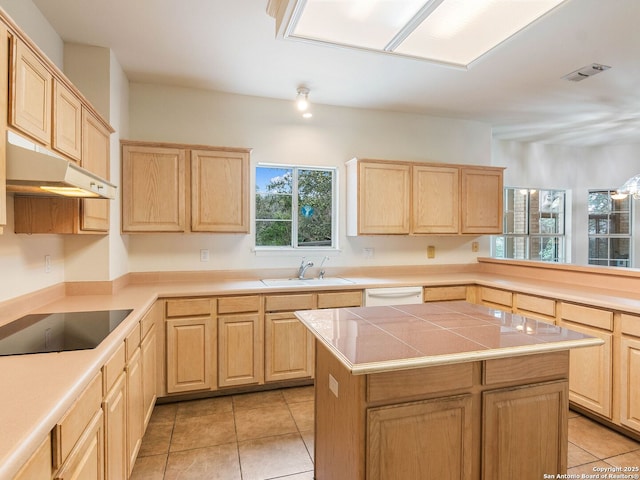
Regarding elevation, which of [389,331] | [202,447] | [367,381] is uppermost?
[389,331]

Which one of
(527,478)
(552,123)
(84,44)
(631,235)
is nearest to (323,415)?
(527,478)

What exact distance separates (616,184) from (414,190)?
3.76 metres

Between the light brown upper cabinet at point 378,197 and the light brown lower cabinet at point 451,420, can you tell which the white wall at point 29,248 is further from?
the light brown upper cabinet at point 378,197

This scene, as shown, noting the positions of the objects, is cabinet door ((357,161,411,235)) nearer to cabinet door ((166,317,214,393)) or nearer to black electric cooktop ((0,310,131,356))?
cabinet door ((166,317,214,393))

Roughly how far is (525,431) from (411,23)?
199 cm

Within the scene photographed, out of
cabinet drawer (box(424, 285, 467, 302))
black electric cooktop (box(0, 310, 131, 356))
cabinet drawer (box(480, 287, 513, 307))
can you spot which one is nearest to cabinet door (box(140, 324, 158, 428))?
black electric cooktop (box(0, 310, 131, 356))

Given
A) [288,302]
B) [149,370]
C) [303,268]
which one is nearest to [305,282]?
[303,268]

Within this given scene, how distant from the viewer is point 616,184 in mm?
5328

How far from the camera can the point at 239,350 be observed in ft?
9.73

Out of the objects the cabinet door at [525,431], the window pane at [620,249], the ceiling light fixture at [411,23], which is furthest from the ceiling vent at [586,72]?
the window pane at [620,249]

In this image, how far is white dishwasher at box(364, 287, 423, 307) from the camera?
3.27 m

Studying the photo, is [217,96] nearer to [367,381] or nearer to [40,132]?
[40,132]

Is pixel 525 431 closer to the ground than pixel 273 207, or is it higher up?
closer to the ground

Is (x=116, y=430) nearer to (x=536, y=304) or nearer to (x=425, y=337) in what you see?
(x=425, y=337)
